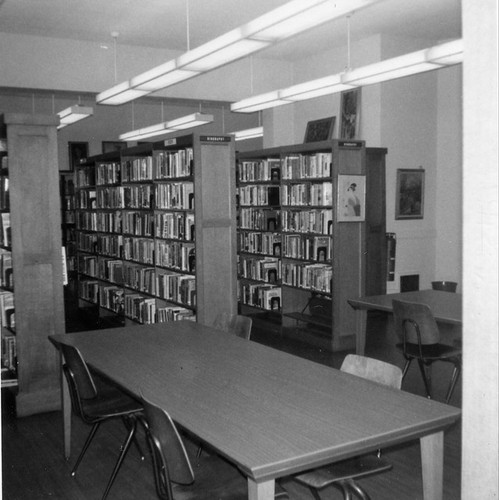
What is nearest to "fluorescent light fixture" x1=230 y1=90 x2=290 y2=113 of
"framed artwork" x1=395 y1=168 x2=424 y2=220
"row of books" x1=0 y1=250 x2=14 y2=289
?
"framed artwork" x1=395 y1=168 x2=424 y2=220

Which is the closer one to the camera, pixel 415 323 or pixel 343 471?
pixel 343 471

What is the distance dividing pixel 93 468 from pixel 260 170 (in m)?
5.09

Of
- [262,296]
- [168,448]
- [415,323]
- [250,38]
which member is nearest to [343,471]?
[168,448]

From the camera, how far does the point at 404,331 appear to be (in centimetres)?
486

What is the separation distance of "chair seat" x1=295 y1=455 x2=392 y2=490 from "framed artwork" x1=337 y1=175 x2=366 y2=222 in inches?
169

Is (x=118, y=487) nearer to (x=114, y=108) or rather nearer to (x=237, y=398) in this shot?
(x=237, y=398)

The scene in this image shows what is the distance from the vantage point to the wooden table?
4762 mm

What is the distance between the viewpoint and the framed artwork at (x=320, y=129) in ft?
31.7

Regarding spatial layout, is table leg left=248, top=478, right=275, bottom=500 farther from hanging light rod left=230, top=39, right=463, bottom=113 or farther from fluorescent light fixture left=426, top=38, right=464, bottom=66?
fluorescent light fixture left=426, top=38, right=464, bottom=66

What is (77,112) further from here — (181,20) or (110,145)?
(110,145)

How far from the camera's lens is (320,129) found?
9.87m

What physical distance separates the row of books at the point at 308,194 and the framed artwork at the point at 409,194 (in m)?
1.98

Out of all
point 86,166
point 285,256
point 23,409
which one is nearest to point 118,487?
point 23,409

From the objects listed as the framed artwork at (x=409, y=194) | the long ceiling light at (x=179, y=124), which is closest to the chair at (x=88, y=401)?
the long ceiling light at (x=179, y=124)
